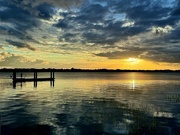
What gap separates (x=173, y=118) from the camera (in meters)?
25.8

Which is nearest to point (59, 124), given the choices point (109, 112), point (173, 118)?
point (109, 112)

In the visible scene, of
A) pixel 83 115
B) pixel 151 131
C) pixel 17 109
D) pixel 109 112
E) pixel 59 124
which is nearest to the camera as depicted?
pixel 151 131

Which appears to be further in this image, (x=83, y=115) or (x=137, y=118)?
(x=83, y=115)

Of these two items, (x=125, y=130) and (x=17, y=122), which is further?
(x=17, y=122)

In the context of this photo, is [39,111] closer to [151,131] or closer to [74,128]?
[74,128]

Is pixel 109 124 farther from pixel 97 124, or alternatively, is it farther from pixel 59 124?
pixel 59 124

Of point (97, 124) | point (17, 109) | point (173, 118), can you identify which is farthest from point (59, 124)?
point (173, 118)

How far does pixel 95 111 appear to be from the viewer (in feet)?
96.5

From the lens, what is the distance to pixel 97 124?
73.6 feet

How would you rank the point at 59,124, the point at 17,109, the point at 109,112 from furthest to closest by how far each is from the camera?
the point at 17,109 < the point at 109,112 < the point at 59,124

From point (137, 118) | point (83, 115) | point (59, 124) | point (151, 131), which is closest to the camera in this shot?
point (151, 131)

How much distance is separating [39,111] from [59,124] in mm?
7623

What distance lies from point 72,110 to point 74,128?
8.98 meters

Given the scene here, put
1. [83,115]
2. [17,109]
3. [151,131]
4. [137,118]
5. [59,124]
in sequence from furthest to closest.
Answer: [17,109]
[83,115]
[137,118]
[59,124]
[151,131]
